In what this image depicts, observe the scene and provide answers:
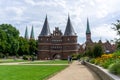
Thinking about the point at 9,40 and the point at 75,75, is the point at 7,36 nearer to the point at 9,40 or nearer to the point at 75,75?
the point at 9,40

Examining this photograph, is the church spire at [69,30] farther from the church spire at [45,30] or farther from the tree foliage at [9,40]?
the tree foliage at [9,40]

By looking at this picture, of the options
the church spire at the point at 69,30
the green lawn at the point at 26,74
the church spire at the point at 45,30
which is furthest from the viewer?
the church spire at the point at 45,30

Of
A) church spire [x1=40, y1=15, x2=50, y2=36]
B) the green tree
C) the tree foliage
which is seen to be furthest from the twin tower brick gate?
the green tree

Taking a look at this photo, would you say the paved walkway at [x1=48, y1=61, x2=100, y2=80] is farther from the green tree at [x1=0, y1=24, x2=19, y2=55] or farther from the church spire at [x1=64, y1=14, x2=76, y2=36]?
the church spire at [x1=64, y1=14, x2=76, y2=36]

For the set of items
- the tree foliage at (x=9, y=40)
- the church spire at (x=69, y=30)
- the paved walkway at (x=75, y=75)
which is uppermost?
the church spire at (x=69, y=30)

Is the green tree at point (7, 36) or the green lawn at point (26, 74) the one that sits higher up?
the green tree at point (7, 36)

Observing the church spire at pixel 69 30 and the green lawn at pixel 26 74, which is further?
the church spire at pixel 69 30

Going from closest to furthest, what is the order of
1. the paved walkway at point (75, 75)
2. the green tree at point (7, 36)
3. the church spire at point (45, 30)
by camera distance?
the paved walkway at point (75, 75) → the green tree at point (7, 36) → the church spire at point (45, 30)

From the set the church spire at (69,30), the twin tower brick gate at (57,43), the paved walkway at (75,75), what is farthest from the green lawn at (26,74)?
the church spire at (69,30)

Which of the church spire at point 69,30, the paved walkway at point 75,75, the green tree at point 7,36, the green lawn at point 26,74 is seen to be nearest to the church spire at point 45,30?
the church spire at point 69,30

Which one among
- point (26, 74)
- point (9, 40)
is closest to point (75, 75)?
point (26, 74)

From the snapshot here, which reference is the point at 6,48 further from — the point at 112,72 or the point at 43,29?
the point at 112,72

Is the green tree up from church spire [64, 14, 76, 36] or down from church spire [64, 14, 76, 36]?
down

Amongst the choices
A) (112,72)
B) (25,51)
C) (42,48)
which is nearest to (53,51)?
(42,48)
